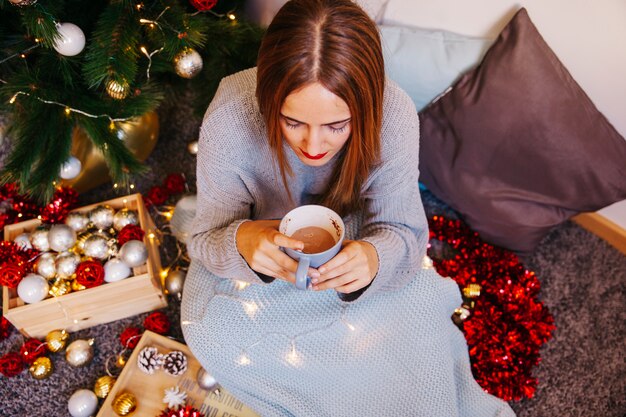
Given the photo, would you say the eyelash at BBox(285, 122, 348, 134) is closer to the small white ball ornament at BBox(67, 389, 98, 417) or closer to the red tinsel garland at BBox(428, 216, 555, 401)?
the red tinsel garland at BBox(428, 216, 555, 401)

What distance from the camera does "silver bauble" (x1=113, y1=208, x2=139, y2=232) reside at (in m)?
1.24

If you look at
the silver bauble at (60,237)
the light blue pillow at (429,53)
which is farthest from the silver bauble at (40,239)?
the light blue pillow at (429,53)

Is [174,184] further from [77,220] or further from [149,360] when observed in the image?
[149,360]

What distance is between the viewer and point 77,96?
111 centimetres

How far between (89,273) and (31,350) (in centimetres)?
30

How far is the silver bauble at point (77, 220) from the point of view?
1.23 m

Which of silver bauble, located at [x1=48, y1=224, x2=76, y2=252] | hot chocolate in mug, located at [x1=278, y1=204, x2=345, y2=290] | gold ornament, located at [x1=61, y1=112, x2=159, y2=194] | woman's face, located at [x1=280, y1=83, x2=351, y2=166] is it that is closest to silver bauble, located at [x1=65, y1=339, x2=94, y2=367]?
silver bauble, located at [x1=48, y1=224, x2=76, y2=252]

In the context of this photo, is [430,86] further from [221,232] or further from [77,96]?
[77,96]

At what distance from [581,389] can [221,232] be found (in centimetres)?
101

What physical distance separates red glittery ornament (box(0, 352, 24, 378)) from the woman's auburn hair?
92 cm

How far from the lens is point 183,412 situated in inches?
43.3

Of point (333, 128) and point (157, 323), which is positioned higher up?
point (333, 128)

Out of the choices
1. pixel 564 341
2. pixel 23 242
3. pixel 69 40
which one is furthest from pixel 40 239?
pixel 564 341

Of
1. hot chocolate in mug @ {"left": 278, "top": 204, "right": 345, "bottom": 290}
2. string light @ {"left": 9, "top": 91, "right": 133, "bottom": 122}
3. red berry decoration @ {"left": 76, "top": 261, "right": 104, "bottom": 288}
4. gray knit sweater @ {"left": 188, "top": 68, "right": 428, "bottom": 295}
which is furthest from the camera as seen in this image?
red berry decoration @ {"left": 76, "top": 261, "right": 104, "bottom": 288}
